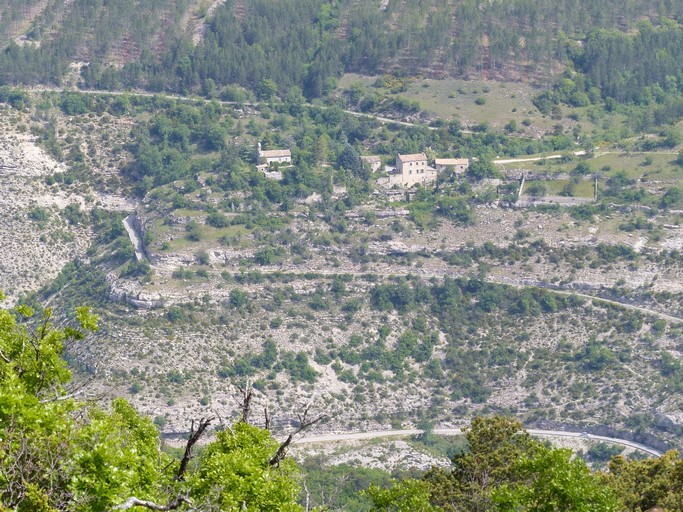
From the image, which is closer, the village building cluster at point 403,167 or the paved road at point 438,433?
the paved road at point 438,433

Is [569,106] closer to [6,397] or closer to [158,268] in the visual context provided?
[158,268]

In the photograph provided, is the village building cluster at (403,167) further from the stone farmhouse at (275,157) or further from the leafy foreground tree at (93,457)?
the leafy foreground tree at (93,457)

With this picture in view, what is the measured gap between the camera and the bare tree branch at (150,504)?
71.4 feet

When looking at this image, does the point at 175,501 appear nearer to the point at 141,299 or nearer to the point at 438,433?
the point at 438,433

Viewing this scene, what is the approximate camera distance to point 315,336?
265ft

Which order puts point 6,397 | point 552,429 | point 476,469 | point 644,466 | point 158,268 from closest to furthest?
point 6,397
point 476,469
point 644,466
point 552,429
point 158,268

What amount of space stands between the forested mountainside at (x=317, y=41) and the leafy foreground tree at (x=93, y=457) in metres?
79.7

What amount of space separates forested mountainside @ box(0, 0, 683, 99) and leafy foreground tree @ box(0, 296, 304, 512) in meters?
79.7

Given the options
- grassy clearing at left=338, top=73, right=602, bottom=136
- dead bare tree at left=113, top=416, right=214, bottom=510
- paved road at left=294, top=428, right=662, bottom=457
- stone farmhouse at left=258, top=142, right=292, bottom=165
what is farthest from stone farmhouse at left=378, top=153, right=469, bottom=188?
dead bare tree at left=113, top=416, right=214, bottom=510

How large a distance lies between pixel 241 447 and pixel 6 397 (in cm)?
523

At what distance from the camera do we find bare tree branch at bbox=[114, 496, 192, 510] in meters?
21.8

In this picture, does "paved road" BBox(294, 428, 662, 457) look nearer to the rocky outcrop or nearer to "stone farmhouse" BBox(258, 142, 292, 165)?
the rocky outcrop

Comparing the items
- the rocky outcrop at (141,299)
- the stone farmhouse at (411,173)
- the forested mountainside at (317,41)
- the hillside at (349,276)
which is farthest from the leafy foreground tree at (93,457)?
the forested mountainside at (317,41)

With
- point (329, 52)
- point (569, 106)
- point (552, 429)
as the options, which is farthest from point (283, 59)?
point (552, 429)
